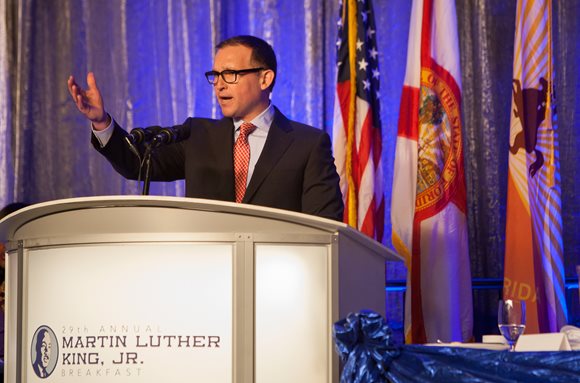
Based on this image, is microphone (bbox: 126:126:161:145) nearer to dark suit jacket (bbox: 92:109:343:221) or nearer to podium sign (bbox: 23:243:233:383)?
podium sign (bbox: 23:243:233:383)

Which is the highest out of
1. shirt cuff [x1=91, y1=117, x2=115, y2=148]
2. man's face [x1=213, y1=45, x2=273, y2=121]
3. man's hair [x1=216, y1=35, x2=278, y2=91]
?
man's hair [x1=216, y1=35, x2=278, y2=91]

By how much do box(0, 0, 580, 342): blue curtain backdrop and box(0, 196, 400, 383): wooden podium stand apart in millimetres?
3170

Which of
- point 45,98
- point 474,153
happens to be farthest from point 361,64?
point 45,98

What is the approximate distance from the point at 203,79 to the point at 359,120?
3.72 feet

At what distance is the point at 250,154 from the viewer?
11.4ft

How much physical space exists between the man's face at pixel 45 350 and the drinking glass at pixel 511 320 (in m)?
1.18

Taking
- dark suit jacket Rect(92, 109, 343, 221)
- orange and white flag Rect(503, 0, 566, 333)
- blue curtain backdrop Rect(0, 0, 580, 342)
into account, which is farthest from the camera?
blue curtain backdrop Rect(0, 0, 580, 342)

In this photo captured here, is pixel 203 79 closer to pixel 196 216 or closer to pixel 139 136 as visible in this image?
pixel 139 136

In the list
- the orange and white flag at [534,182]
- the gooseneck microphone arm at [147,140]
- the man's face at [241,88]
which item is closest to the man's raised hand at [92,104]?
the gooseneck microphone arm at [147,140]

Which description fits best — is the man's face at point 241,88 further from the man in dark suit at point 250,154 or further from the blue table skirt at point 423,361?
the blue table skirt at point 423,361

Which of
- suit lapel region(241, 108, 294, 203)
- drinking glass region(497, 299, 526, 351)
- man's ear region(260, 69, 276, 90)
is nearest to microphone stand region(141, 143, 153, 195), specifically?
suit lapel region(241, 108, 294, 203)

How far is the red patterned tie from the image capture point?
3.39 meters

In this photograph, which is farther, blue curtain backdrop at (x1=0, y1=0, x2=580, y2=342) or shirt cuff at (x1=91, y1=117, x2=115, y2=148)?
blue curtain backdrop at (x1=0, y1=0, x2=580, y2=342)

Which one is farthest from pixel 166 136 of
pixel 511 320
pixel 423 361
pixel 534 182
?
pixel 534 182
